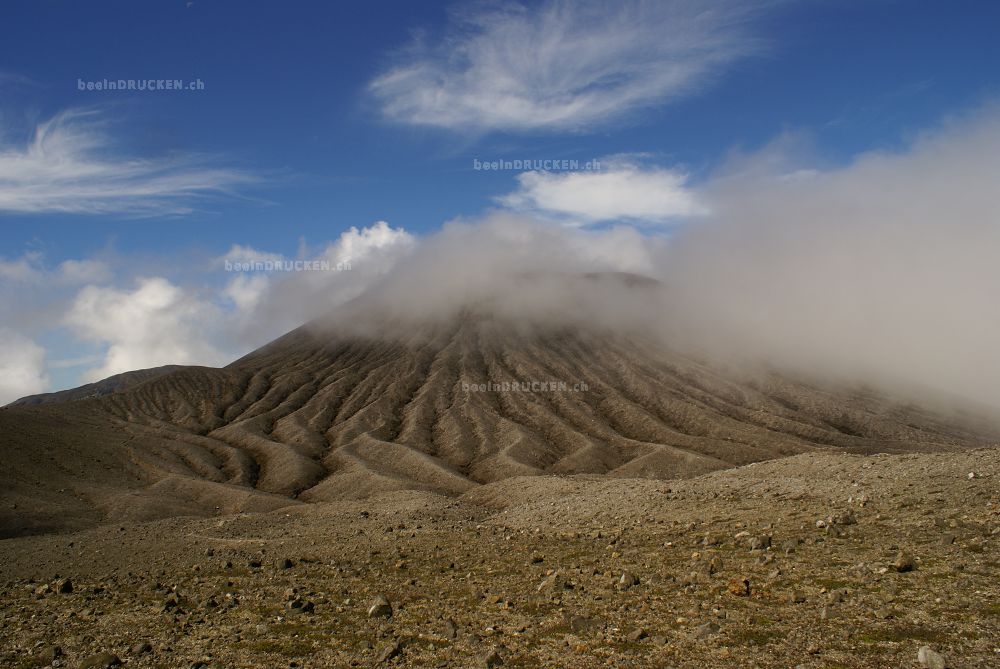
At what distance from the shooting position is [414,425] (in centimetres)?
11519

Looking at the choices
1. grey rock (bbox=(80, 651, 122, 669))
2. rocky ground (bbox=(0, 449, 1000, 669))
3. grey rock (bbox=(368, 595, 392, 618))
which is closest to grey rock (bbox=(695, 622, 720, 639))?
rocky ground (bbox=(0, 449, 1000, 669))

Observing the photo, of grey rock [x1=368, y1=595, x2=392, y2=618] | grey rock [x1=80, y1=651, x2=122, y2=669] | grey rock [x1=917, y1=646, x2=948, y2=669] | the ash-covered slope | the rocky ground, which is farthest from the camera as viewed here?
the ash-covered slope

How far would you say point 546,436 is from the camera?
109 metres

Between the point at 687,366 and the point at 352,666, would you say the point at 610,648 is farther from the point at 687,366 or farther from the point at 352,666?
the point at 687,366

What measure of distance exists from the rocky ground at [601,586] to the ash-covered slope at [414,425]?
1354 inches

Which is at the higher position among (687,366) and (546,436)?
(687,366)

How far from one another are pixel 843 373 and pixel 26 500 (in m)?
187

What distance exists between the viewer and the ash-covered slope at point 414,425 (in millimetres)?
68625

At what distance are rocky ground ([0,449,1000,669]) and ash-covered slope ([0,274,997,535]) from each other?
1354 inches

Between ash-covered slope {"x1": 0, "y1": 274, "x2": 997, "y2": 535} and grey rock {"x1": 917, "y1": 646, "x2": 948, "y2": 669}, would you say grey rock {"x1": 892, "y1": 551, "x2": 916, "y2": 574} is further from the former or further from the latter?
ash-covered slope {"x1": 0, "y1": 274, "x2": 997, "y2": 535}

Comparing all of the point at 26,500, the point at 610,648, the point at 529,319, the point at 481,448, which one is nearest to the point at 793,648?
the point at 610,648

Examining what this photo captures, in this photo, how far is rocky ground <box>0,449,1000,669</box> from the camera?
41.2 ft

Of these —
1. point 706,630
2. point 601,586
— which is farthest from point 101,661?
point 706,630

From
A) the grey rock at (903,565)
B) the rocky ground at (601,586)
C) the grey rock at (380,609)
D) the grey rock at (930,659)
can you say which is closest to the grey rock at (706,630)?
the rocky ground at (601,586)
